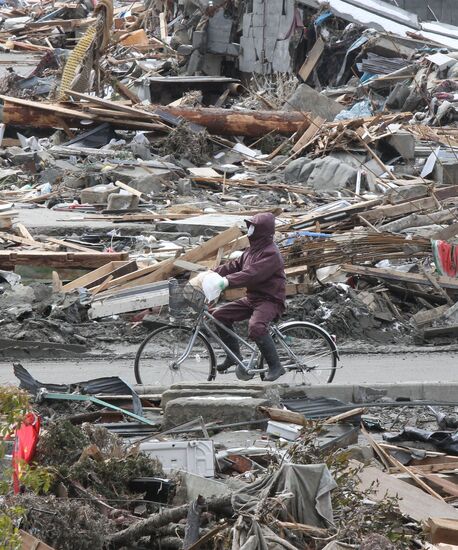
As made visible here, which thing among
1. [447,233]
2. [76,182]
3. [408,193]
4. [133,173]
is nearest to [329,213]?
[408,193]

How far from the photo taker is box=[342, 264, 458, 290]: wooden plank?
1500 centimetres

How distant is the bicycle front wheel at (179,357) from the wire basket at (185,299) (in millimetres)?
308

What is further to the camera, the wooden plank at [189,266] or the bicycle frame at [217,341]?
the wooden plank at [189,266]

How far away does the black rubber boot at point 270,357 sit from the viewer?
11109 mm

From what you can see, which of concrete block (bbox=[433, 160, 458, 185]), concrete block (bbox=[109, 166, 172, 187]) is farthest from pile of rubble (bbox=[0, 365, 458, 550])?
concrete block (bbox=[433, 160, 458, 185])

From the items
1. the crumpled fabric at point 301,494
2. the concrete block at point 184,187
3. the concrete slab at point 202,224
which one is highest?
the crumpled fabric at point 301,494

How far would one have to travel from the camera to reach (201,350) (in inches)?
438

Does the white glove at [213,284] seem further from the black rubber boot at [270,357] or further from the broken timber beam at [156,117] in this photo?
the broken timber beam at [156,117]

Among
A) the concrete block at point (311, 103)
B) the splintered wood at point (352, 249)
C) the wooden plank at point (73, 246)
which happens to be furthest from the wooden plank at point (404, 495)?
the concrete block at point (311, 103)

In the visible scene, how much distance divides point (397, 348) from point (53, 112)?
12561 mm

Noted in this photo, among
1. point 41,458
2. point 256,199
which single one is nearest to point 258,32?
point 256,199

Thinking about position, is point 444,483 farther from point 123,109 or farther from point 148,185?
point 123,109

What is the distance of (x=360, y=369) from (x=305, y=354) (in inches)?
63.4

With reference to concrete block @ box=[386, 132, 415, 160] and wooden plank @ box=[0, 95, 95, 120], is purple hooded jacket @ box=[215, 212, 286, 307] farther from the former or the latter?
wooden plank @ box=[0, 95, 95, 120]
